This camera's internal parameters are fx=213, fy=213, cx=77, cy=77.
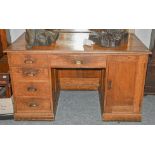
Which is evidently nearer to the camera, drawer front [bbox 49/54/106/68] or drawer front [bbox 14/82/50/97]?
drawer front [bbox 49/54/106/68]

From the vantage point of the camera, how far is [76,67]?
2.14 metres

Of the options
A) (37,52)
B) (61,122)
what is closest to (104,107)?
(61,122)

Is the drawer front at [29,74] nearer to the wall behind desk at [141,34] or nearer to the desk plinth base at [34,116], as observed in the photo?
the desk plinth base at [34,116]

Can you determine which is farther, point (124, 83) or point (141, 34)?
point (141, 34)

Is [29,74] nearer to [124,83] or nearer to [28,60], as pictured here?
[28,60]

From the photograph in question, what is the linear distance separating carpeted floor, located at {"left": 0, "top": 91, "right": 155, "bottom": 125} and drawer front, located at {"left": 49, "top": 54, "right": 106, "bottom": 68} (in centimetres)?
69

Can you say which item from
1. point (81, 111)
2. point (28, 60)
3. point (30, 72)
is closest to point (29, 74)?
point (30, 72)

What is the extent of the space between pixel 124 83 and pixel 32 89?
3.18 feet

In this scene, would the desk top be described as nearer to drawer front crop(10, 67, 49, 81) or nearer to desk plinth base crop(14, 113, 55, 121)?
drawer front crop(10, 67, 49, 81)

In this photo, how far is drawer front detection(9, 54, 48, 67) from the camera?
2107 mm

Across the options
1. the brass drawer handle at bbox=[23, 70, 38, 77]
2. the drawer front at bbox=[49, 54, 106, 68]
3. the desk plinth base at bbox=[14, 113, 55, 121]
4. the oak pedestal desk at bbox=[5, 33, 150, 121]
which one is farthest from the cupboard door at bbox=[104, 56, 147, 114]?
the brass drawer handle at bbox=[23, 70, 38, 77]

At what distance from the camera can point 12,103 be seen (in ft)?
7.73

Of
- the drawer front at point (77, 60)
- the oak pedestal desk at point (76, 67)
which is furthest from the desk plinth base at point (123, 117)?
the drawer front at point (77, 60)

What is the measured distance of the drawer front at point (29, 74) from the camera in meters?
2.17
